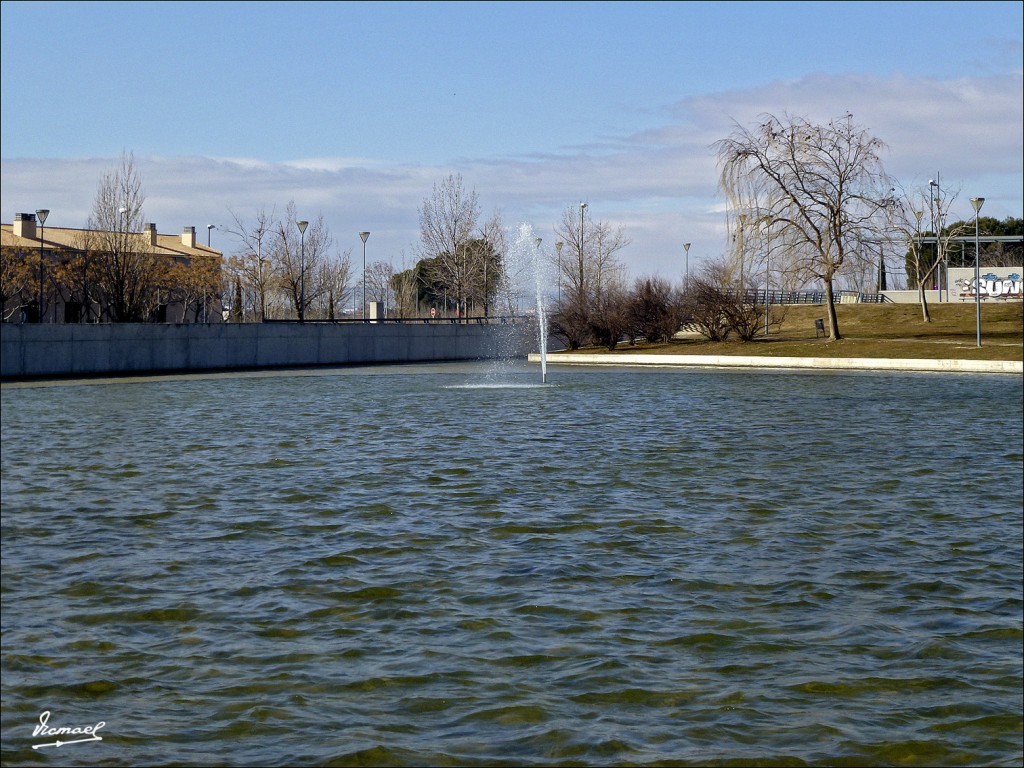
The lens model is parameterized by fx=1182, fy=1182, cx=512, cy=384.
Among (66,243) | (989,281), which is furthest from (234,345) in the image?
(989,281)

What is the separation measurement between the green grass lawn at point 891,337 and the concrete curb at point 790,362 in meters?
2.12

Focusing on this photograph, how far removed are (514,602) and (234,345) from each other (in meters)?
36.0

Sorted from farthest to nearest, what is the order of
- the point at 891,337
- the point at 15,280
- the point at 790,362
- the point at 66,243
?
the point at 66,243
the point at 15,280
the point at 891,337
the point at 790,362

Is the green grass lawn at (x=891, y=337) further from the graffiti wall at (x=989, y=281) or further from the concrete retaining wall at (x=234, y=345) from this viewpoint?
the graffiti wall at (x=989, y=281)

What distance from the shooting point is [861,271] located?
161ft

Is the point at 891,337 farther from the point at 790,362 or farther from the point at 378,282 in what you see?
the point at 378,282

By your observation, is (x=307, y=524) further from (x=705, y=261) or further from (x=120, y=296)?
(x=705, y=261)

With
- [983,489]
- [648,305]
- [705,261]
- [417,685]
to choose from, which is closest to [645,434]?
[983,489]

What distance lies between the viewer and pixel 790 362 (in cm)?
4106

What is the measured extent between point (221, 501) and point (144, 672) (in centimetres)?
598

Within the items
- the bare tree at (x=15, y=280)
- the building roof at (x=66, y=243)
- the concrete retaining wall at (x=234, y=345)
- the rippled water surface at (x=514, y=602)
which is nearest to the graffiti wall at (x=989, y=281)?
the concrete retaining wall at (x=234, y=345)

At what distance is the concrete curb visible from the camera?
3650 centimetres

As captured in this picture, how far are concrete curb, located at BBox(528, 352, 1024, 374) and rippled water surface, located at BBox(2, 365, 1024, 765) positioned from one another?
795 inches

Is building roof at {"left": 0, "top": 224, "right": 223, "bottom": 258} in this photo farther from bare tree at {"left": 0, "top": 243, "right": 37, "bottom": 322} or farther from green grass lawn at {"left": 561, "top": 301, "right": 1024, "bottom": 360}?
green grass lawn at {"left": 561, "top": 301, "right": 1024, "bottom": 360}
